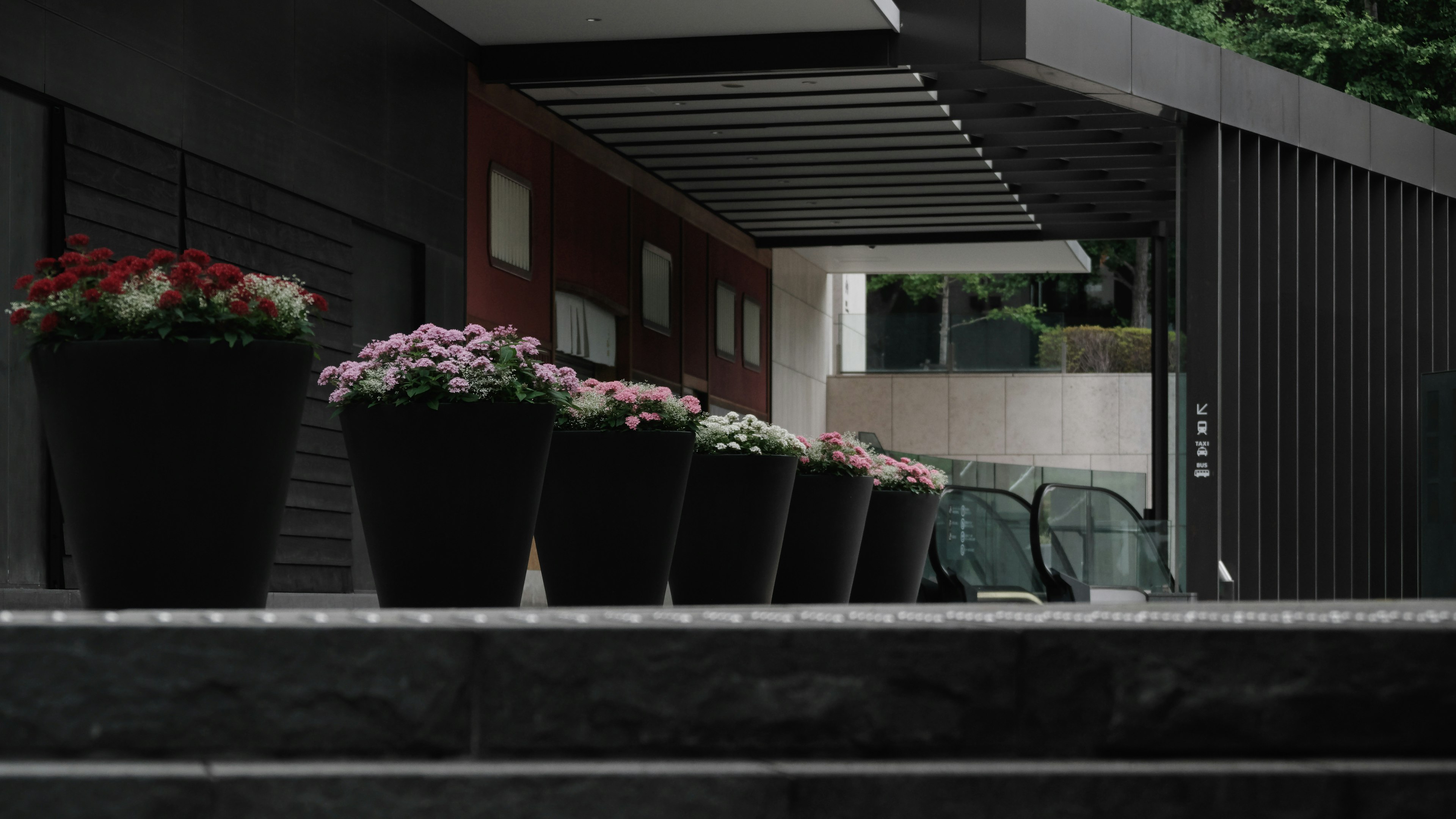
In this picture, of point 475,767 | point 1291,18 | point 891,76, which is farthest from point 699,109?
point 1291,18

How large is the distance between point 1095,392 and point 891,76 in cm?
1672

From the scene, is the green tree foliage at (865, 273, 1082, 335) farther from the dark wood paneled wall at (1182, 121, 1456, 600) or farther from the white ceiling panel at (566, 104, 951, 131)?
the dark wood paneled wall at (1182, 121, 1456, 600)

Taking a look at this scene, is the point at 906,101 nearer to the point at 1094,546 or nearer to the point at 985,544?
the point at 985,544

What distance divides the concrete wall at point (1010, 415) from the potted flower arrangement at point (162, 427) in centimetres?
2696

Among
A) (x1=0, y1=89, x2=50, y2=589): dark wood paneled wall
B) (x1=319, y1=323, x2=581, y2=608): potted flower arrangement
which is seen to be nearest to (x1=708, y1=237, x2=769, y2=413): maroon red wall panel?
(x1=0, y1=89, x2=50, y2=589): dark wood paneled wall

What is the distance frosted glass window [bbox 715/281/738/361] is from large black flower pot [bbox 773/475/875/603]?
14452 mm

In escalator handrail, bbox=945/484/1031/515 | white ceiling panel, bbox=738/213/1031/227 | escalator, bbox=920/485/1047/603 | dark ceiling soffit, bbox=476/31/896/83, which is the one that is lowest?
escalator, bbox=920/485/1047/603

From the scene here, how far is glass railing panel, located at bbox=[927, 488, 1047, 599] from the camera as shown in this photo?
595 inches

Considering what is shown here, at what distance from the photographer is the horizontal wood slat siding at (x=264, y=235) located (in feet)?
32.9

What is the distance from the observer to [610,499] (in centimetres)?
653

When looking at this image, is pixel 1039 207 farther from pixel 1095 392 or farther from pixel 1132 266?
pixel 1132 266

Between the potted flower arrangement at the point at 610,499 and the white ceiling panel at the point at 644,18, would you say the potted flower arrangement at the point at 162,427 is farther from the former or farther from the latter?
the white ceiling panel at the point at 644,18

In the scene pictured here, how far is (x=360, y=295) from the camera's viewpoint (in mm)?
13562

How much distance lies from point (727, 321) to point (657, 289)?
134 inches
